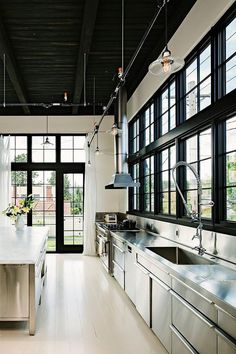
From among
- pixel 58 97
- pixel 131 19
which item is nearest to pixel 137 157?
pixel 58 97

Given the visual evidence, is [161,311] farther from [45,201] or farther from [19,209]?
[45,201]

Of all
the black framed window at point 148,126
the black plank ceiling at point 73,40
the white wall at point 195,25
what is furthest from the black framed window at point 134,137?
the white wall at point 195,25

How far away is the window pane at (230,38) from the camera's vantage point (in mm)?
3588

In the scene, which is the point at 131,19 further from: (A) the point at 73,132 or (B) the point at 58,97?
(A) the point at 73,132

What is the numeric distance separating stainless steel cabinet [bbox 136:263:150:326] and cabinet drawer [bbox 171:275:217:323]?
1.00 meters

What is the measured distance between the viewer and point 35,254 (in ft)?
14.1

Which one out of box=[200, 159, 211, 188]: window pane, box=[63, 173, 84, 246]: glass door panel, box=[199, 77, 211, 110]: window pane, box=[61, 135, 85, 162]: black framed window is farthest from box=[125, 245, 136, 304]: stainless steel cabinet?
box=[61, 135, 85, 162]: black framed window

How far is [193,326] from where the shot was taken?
8.84 ft

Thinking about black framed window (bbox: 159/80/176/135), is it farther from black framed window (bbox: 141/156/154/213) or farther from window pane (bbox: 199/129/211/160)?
window pane (bbox: 199/129/211/160)

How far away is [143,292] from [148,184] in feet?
9.97

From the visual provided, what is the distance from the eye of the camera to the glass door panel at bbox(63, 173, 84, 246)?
10047 millimetres

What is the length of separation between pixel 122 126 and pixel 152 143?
706mm

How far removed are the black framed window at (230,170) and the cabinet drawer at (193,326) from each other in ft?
3.06

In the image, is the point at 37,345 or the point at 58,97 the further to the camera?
the point at 58,97
